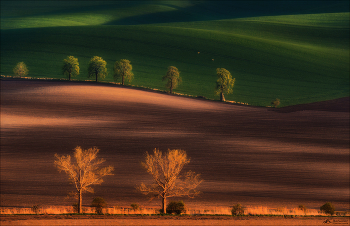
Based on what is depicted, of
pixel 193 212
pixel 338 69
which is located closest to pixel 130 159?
pixel 193 212

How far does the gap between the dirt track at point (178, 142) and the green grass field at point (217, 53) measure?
11.8m

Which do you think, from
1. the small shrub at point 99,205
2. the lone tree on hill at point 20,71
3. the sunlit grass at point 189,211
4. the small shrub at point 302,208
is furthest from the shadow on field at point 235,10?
the small shrub at point 99,205

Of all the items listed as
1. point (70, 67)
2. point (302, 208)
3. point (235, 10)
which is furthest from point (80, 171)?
point (235, 10)

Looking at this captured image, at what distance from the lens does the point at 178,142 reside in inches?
1389

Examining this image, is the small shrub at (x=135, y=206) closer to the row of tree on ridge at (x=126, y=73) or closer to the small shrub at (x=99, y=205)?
the small shrub at (x=99, y=205)

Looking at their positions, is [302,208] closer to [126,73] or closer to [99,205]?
[99,205]

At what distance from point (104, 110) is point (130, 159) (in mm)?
11249

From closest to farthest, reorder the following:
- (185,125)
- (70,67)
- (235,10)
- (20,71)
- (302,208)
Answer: (302,208)
(185,125)
(70,67)
(20,71)
(235,10)

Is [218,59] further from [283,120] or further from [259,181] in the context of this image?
[259,181]

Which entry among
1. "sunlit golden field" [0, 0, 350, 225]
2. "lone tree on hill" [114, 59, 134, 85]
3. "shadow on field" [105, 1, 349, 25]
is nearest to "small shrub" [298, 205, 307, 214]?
"sunlit golden field" [0, 0, 350, 225]

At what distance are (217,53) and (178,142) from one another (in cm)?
4456

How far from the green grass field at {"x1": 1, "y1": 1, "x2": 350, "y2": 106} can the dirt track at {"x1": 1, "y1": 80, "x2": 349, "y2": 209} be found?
38.6 ft

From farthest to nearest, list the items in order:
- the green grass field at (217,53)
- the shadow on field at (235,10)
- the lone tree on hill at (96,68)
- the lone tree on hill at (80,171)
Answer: the shadow on field at (235,10) → the green grass field at (217,53) → the lone tree on hill at (96,68) → the lone tree on hill at (80,171)

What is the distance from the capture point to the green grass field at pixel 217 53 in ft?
203
